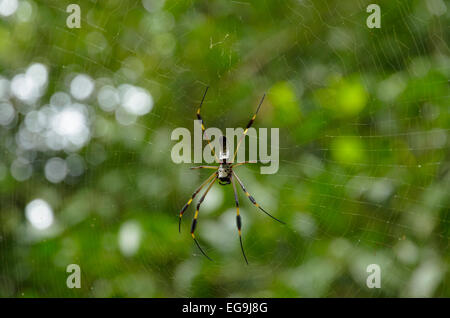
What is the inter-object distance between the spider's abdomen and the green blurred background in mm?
63

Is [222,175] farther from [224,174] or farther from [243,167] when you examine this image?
[243,167]

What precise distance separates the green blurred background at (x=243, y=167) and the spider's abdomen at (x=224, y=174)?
0.06 m

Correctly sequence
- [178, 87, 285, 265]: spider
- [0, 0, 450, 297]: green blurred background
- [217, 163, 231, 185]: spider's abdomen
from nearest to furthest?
[0, 0, 450, 297]: green blurred background < [178, 87, 285, 265]: spider < [217, 163, 231, 185]: spider's abdomen

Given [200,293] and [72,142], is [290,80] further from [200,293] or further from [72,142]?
[72,142]

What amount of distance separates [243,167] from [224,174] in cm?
12

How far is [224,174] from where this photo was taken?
192cm

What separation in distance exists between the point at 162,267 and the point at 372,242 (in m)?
1.06

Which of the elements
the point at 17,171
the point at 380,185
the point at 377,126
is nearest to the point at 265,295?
the point at 380,185

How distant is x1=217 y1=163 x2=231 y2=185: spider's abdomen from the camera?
6.27ft

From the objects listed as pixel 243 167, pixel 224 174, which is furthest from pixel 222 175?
pixel 243 167

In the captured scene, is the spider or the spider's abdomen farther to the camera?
the spider's abdomen

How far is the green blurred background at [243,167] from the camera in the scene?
1.54 meters

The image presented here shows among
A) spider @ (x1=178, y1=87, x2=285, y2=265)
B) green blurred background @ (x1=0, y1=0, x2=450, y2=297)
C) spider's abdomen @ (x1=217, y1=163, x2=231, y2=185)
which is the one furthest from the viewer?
spider's abdomen @ (x1=217, y1=163, x2=231, y2=185)

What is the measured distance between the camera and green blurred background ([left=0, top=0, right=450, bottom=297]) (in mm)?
1538
